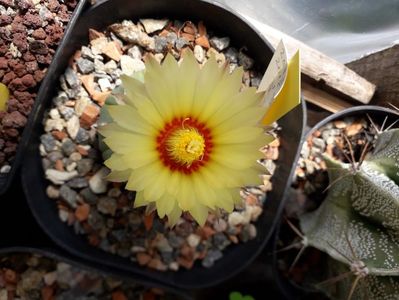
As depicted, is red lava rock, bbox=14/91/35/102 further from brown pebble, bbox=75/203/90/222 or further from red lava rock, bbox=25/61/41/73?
brown pebble, bbox=75/203/90/222

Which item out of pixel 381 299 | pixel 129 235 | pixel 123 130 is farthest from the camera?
pixel 129 235

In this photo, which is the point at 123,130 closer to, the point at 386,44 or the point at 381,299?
the point at 381,299

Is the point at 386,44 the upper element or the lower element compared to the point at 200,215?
upper

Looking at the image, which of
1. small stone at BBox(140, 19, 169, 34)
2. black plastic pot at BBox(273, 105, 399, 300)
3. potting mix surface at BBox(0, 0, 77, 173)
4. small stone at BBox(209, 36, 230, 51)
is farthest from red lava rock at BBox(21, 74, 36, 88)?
black plastic pot at BBox(273, 105, 399, 300)

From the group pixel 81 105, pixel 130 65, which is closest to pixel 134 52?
pixel 130 65

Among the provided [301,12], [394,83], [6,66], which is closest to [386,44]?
[394,83]

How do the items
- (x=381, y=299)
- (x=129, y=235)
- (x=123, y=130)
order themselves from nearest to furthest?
(x=123, y=130), (x=381, y=299), (x=129, y=235)

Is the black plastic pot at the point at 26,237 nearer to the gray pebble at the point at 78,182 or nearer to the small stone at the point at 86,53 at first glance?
the gray pebble at the point at 78,182

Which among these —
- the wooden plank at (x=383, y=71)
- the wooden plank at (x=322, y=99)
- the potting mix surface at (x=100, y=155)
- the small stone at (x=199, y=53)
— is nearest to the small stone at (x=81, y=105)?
the potting mix surface at (x=100, y=155)
